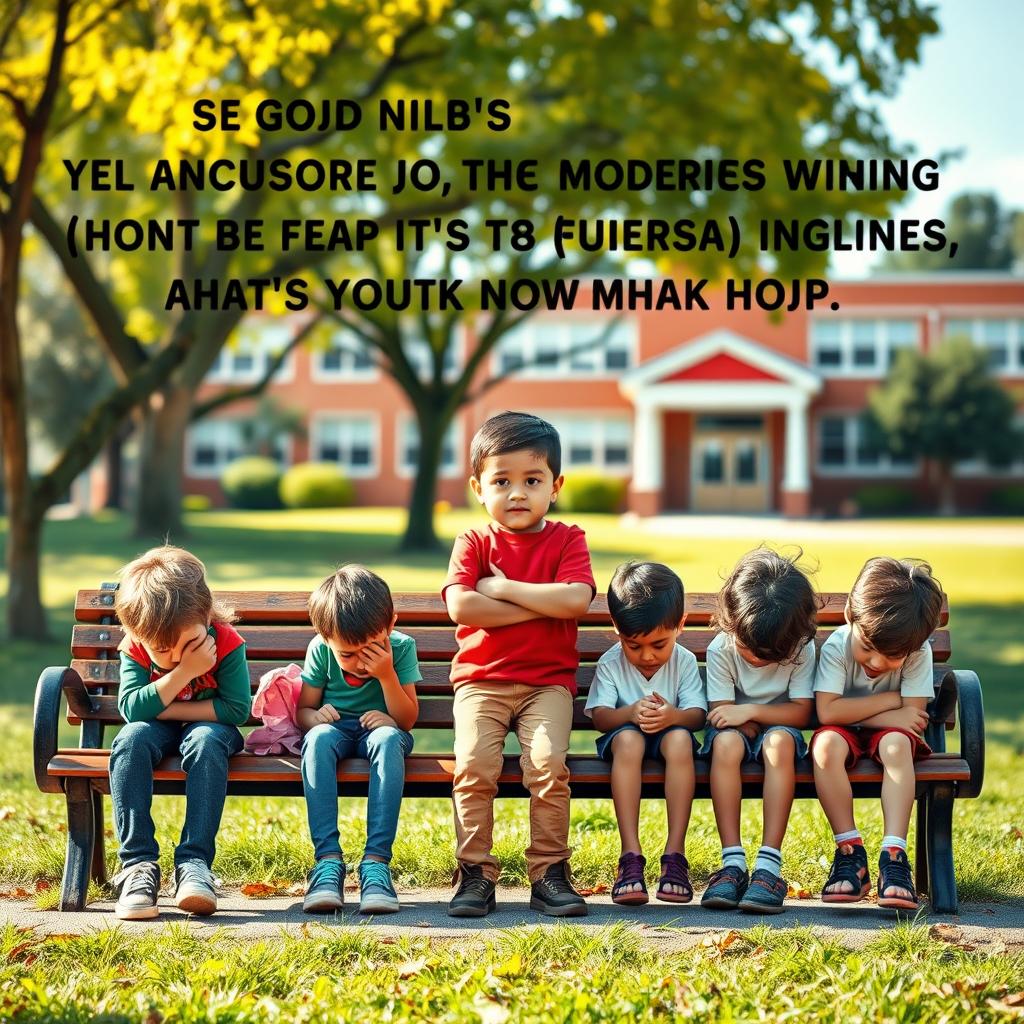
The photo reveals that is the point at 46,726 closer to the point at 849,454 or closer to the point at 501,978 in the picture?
the point at 501,978

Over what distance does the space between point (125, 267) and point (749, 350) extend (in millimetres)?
21580

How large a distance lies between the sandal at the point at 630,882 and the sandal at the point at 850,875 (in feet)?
1.83

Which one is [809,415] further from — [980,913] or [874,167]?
[980,913]

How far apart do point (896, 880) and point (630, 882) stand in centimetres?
81

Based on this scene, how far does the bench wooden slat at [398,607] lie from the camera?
185 inches

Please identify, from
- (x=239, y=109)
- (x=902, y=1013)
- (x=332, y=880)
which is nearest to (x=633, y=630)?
(x=332, y=880)

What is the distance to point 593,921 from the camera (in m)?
3.98

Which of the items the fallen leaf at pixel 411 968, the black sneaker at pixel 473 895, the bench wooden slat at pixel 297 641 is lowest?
the fallen leaf at pixel 411 968

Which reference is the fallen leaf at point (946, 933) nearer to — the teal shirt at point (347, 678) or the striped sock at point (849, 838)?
the striped sock at point (849, 838)

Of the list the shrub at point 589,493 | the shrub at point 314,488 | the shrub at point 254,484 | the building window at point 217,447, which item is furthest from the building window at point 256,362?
the shrub at point 589,493

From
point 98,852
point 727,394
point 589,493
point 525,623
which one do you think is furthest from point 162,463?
point 727,394

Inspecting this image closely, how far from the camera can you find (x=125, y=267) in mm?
23344

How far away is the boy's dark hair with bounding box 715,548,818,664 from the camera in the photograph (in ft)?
14.0

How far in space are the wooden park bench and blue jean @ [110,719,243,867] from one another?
79 mm
